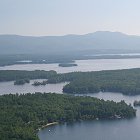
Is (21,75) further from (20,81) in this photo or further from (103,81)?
(103,81)

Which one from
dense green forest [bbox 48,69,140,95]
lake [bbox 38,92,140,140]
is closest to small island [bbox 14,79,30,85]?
dense green forest [bbox 48,69,140,95]

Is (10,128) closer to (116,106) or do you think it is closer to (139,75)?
(116,106)

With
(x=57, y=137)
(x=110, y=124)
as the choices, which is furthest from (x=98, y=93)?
(x=57, y=137)

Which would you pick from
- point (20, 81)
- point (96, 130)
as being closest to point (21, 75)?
point (20, 81)

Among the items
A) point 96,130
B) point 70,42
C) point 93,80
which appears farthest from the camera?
point 70,42

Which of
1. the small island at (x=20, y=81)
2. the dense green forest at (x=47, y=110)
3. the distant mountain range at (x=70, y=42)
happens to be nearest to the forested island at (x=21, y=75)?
the small island at (x=20, y=81)

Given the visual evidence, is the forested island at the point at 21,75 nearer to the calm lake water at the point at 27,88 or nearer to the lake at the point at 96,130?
the calm lake water at the point at 27,88
